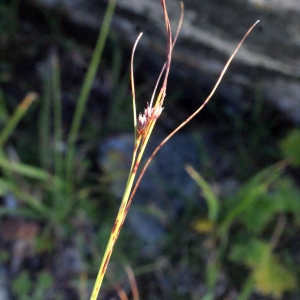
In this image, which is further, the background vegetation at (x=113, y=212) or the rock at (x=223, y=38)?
the background vegetation at (x=113, y=212)

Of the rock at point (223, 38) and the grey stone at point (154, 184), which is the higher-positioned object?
the rock at point (223, 38)

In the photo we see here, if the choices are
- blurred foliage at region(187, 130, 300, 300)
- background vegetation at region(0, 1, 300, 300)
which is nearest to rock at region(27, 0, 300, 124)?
background vegetation at region(0, 1, 300, 300)

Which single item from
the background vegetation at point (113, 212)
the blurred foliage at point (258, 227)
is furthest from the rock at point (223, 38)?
the blurred foliage at point (258, 227)

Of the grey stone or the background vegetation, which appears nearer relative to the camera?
the background vegetation

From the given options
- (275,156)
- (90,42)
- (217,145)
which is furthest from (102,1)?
(275,156)

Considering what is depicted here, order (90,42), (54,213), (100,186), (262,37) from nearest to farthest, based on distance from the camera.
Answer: (262,37) → (54,213) → (100,186) → (90,42)

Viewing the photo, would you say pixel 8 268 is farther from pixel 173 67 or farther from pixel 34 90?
pixel 173 67

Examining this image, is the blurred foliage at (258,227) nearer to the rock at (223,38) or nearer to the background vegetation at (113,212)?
the background vegetation at (113,212)

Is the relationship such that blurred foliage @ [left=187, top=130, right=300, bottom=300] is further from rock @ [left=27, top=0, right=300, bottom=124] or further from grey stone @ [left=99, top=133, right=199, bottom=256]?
rock @ [left=27, top=0, right=300, bottom=124]
